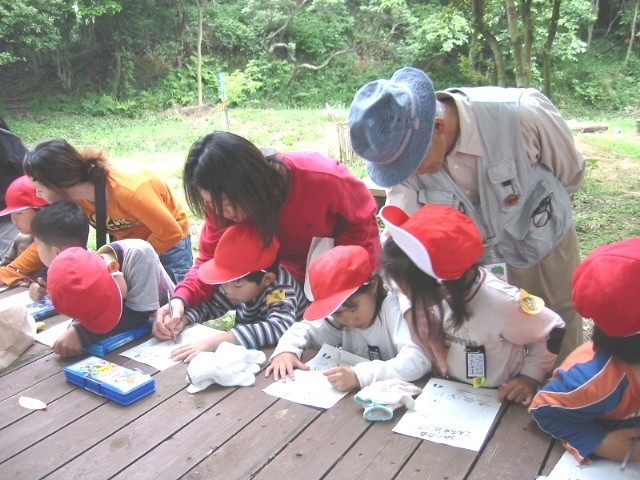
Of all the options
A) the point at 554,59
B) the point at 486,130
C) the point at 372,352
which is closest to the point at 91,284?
the point at 372,352

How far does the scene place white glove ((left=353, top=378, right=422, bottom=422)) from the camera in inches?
65.2

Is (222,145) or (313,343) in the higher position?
(222,145)

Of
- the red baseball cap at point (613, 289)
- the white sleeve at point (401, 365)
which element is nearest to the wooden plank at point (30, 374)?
the white sleeve at point (401, 365)

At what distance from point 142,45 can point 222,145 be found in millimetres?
13840

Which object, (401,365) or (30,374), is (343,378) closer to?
(401,365)

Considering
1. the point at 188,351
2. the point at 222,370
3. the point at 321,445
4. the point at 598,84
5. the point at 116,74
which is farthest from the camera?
the point at 116,74

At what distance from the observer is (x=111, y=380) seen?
1973 millimetres

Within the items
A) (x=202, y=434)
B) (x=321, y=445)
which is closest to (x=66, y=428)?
(x=202, y=434)

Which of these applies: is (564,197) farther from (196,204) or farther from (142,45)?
(142,45)

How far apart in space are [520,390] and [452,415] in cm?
21

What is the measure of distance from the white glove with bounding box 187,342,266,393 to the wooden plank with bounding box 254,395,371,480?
0.36 metres

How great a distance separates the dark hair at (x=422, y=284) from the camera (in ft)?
5.02

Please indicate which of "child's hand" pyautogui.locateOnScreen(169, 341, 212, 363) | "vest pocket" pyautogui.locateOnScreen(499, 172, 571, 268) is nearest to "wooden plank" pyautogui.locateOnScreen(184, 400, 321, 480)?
"child's hand" pyautogui.locateOnScreen(169, 341, 212, 363)

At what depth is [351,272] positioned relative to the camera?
1812mm
